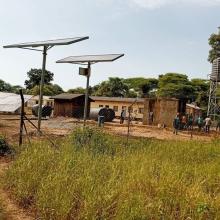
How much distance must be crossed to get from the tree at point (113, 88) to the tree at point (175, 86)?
8.21 m

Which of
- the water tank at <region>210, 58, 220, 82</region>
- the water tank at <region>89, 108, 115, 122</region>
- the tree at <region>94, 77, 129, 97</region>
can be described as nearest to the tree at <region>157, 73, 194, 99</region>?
the tree at <region>94, 77, 129, 97</region>

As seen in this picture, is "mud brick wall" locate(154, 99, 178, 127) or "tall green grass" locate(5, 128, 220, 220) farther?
"mud brick wall" locate(154, 99, 178, 127)

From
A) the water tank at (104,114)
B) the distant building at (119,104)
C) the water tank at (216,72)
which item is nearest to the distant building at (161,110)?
the water tank at (104,114)

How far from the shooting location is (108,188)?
656cm

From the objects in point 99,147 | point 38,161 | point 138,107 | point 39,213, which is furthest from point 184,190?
point 138,107

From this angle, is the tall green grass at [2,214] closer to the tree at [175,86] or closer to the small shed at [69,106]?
the small shed at [69,106]

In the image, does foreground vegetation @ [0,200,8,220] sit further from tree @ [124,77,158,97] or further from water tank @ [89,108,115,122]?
tree @ [124,77,158,97]

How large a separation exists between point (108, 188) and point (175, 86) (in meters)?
78.8

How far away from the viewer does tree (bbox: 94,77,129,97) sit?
297 feet

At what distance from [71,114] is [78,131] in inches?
1210

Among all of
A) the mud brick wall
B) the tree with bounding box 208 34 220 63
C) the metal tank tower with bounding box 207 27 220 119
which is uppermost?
the tree with bounding box 208 34 220 63

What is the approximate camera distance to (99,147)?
458 inches

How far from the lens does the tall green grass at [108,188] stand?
5.97 metres

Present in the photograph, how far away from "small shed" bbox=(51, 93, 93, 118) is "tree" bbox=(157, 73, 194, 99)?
38.4 m
